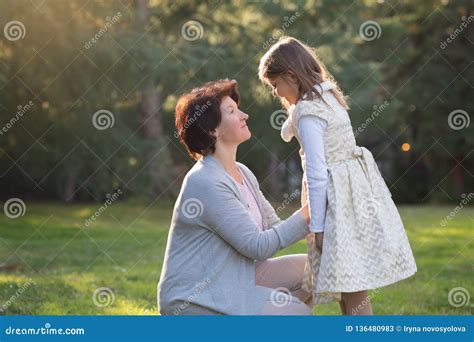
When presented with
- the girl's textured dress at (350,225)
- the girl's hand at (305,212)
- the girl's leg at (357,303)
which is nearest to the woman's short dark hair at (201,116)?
the girl's textured dress at (350,225)

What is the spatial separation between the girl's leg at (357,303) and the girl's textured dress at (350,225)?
3.2 inches

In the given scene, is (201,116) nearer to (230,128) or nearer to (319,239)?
(230,128)

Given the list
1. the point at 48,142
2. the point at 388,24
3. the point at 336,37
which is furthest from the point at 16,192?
the point at 388,24

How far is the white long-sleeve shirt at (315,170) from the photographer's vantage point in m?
3.21

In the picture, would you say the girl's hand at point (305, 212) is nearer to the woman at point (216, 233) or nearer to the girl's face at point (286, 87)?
the woman at point (216, 233)

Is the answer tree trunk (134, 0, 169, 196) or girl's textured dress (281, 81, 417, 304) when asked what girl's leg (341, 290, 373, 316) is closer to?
girl's textured dress (281, 81, 417, 304)

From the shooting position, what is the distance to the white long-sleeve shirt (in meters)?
3.21

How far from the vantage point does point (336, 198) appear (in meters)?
3.22

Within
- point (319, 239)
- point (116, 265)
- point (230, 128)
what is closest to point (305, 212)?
point (319, 239)

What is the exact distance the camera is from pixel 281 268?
347cm

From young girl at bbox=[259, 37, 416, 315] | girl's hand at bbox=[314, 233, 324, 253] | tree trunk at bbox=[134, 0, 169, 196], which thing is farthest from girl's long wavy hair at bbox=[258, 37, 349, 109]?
tree trunk at bbox=[134, 0, 169, 196]

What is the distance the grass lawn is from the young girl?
140 cm

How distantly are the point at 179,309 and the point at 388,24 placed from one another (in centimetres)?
1340

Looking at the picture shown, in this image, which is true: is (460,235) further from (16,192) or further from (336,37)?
(16,192)
